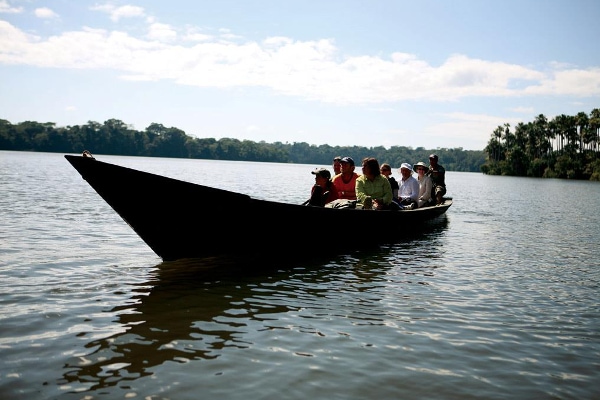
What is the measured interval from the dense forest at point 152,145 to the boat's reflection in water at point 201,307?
125 meters

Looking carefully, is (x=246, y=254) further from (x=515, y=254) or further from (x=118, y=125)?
(x=118, y=125)

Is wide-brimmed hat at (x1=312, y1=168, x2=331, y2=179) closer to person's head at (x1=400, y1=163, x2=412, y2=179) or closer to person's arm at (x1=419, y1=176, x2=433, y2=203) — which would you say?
person's head at (x1=400, y1=163, x2=412, y2=179)

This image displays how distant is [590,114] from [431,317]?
318ft

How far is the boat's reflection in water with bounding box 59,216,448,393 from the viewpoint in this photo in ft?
13.3

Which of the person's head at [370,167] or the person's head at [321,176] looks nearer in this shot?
the person's head at [321,176]

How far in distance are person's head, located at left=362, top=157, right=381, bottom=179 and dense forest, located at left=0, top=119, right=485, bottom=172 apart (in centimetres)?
12359

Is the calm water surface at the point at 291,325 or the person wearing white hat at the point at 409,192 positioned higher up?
the person wearing white hat at the point at 409,192

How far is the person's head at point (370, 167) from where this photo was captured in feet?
32.9

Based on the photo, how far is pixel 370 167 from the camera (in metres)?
10.1

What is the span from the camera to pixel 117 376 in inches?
148

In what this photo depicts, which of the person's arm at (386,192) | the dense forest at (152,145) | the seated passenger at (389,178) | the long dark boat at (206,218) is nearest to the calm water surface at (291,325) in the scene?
the long dark boat at (206,218)

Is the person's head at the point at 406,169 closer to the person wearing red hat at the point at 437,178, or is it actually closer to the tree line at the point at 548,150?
the person wearing red hat at the point at 437,178

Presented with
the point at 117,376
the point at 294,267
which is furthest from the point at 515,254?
the point at 117,376

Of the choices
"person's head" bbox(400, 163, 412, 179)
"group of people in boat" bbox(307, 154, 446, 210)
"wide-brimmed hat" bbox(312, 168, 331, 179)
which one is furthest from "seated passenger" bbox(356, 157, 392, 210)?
"person's head" bbox(400, 163, 412, 179)
